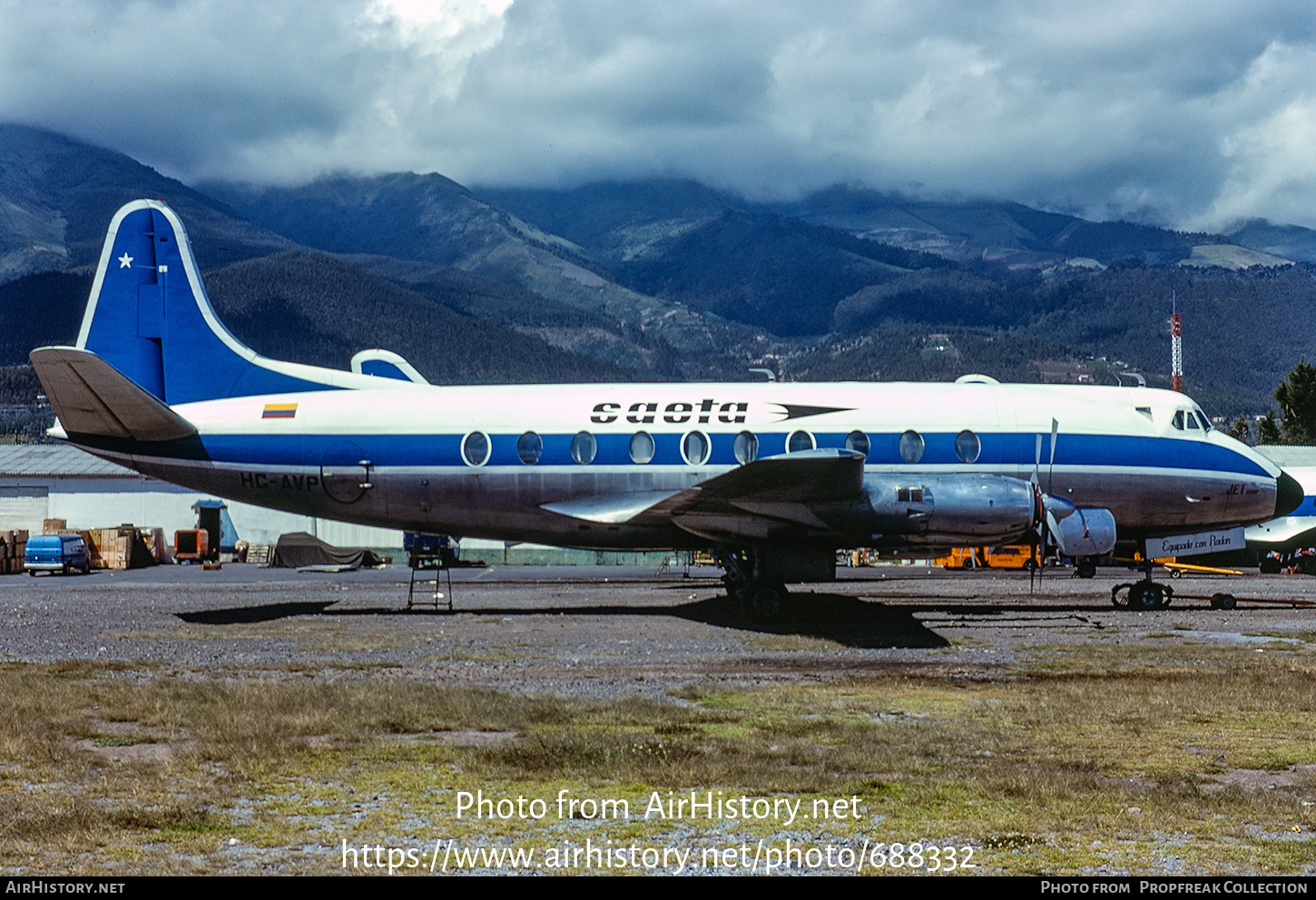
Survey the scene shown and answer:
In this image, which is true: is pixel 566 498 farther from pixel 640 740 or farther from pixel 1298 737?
pixel 1298 737

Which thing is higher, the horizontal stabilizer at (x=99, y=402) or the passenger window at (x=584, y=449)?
the horizontal stabilizer at (x=99, y=402)

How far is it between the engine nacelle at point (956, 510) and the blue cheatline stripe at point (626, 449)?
1708mm

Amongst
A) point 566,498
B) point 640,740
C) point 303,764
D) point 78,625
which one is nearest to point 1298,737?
point 640,740

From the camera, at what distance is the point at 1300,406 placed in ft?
343

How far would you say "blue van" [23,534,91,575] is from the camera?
1993 inches

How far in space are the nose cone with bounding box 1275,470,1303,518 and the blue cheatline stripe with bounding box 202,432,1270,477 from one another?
2.50 metres

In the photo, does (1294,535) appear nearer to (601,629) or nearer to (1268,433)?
(601,629)

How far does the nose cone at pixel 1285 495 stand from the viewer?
2679 cm

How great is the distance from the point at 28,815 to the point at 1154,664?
15.5 m

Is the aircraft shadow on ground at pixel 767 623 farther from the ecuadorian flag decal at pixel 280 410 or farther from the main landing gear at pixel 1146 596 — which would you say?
the main landing gear at pixel 1146 596

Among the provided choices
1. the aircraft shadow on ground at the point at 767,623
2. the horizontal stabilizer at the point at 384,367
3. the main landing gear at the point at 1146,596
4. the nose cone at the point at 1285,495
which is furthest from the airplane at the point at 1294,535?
the horizontal stabilizer at the point at 384,367

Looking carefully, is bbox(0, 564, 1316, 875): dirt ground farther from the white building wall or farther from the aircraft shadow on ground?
the white building wall

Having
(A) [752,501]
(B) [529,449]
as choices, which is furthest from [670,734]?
(B) [529,449]

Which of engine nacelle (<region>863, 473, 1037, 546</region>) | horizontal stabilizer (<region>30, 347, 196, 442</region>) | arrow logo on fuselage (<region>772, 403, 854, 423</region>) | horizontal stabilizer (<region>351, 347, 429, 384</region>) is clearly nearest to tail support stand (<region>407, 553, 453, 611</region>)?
horizontal stabilizer (<region>351, 347, 429, 384</region>)
